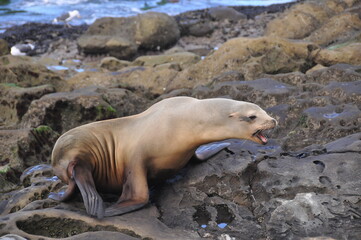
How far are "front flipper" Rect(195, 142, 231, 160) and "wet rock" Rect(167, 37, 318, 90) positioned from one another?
2.76 metres

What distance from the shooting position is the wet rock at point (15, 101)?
6.87 metres

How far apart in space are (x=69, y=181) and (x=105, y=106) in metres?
2.69

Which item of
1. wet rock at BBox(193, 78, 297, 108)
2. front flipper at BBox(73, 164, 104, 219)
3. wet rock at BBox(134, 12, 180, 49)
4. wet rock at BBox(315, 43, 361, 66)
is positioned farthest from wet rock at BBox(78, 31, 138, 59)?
front flipper at BBox(73, 164, 104, 219)

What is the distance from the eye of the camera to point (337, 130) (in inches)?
182

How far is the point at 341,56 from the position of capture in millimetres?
7176

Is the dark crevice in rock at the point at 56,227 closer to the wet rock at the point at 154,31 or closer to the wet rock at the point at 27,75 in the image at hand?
the wet rock at the point at 27,75

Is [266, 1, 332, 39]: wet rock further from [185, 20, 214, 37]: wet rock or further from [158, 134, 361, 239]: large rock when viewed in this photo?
[158, 134, 361, 239]: large rock

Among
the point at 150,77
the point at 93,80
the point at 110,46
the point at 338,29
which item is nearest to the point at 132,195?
the point at 150,77

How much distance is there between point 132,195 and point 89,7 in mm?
21517

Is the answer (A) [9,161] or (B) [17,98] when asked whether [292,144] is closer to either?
(A) [9,161]

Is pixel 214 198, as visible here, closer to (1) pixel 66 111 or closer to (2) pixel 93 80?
(1) pixel 66 111

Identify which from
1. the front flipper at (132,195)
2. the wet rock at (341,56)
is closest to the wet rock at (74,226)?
the front flipper at (132,195)

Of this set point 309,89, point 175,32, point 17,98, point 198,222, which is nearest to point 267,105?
point 309,89

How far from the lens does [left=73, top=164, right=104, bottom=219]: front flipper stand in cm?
346
